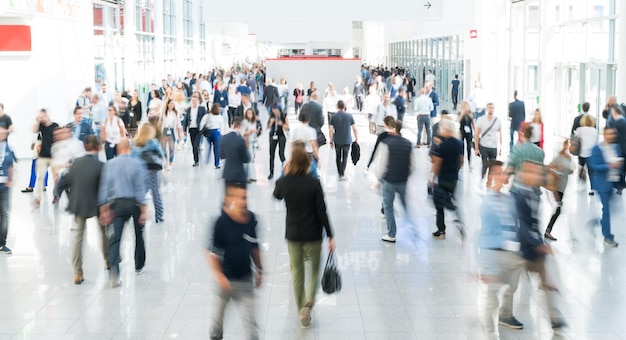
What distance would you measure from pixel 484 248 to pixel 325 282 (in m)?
1.38

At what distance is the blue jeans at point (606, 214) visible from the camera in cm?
1045

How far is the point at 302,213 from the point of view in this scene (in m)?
7.31

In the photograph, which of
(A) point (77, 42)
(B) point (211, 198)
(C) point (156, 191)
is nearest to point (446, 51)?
(A) point (77, 42)

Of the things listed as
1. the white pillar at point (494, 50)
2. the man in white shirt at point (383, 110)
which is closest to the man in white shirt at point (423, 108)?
the man in white shirt at point (383, 110)

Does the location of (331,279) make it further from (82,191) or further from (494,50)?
(494,50)

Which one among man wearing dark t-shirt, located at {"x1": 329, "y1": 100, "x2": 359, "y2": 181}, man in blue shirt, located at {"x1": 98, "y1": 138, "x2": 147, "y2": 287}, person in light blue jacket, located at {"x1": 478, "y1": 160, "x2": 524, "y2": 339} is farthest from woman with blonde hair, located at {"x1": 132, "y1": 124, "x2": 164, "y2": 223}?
person in light blue jacket, located at {"x1": 478, "y1": 160, "x2": 524, "y2": 339}

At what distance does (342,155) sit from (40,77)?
812cm

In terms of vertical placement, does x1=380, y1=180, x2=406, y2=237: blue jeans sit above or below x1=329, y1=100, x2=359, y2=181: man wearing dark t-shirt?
below

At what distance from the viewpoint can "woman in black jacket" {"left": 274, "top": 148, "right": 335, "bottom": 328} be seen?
7.30 meters

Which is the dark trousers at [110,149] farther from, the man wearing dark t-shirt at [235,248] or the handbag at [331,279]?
Answer: the man wearing dark t-shirt at [235,248]

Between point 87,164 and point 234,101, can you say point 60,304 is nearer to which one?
point 87,164

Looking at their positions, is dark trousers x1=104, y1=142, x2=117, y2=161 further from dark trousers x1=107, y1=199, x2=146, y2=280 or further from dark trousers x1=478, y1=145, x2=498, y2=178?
dark trousers x1=107, y1=199, x2=146, y2=280

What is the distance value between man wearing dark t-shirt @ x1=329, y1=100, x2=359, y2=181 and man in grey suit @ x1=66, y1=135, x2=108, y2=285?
7.15 meters

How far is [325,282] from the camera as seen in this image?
24.0 feet
